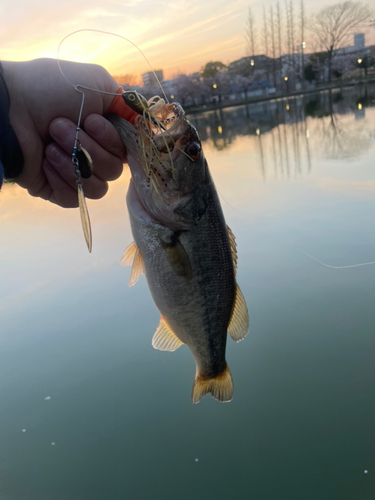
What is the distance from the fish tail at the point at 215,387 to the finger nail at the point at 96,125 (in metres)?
1.53

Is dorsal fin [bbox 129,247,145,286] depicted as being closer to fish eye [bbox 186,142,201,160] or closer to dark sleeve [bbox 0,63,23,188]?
fish eye [bbox 186,142,201,160]

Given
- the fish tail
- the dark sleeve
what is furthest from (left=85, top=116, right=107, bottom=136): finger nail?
the fish tail

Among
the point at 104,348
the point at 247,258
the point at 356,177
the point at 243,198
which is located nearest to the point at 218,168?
the point at 243,198

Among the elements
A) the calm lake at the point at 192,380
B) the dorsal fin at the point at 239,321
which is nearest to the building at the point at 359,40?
the calm lake at the point at 192,380

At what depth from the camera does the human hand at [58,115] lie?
1719mm

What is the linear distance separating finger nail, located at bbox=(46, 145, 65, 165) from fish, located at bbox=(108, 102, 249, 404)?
32cm

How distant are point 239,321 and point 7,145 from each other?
61.4 inches

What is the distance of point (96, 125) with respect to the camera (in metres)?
1.74

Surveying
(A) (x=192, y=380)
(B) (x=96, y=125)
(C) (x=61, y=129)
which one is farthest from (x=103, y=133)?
(A) (x=192, y=380)

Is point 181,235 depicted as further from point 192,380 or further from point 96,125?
point 192,380

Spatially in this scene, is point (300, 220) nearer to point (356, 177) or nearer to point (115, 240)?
point (356, 177)

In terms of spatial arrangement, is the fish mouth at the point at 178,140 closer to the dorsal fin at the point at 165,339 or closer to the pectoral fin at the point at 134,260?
the pectoral fin at the point at 134,260

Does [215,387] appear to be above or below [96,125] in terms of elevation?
below

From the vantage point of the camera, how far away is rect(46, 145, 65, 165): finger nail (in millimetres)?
1832
